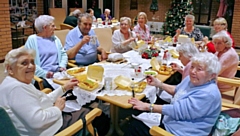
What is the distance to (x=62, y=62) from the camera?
2883 millimetres

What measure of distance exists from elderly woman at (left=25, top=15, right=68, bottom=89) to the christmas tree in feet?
18.1

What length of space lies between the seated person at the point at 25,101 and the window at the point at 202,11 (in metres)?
8.13

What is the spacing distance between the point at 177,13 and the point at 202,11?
1755mm

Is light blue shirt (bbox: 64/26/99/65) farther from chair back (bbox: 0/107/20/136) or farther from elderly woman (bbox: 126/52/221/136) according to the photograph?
chair back (bbox: 0/107/20/136)

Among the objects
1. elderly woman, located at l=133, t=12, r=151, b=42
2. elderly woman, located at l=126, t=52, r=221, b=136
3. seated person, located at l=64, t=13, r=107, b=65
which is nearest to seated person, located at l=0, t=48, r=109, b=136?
elderly woman, located at l=126, t=52, r=221, b=136

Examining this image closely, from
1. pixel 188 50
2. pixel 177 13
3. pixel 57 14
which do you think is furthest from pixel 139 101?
pixel 177 13

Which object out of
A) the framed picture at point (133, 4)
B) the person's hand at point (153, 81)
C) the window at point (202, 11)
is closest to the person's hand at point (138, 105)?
the person's hand at point (153, 81)

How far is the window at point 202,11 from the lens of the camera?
8.74m

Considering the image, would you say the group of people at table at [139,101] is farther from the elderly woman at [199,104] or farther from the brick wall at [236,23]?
the brick wall at [236,23]

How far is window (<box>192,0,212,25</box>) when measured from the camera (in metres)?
8.74

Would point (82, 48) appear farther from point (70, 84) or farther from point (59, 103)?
point (59, 103)

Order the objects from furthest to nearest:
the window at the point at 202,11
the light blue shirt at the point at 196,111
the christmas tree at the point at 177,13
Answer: the window at the point at 202,11 → the christmas tree at the point at 177,13 → the light blue shirt at the point at 196,111

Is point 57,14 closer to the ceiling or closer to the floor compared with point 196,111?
closer to the ceiling

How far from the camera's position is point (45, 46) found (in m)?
2.74
